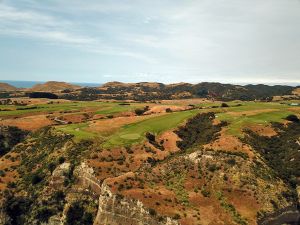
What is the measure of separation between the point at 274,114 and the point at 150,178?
180 ft

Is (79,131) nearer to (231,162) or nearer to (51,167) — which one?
(51,167)

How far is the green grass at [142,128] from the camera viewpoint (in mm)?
80262

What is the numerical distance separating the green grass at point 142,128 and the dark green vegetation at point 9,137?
104 feet

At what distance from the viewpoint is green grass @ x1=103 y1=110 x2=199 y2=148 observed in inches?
3160

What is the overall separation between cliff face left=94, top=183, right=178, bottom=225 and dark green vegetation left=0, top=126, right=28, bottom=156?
160 feet

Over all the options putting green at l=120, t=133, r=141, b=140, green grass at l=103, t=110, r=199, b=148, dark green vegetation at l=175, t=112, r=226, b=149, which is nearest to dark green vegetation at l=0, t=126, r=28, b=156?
green grass at l=103, t=110, r=199, b=148

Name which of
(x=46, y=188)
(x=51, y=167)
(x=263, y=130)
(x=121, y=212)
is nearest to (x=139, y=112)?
(x=263, y=130)

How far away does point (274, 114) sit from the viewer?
10181cm

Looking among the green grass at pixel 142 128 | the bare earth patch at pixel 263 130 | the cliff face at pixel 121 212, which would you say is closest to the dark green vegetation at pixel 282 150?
the bare earth patch at pixel 263 130

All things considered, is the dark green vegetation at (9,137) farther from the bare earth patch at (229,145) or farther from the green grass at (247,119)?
the green grass at (247,119)

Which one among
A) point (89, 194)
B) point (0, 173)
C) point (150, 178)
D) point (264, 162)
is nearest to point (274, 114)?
point (264, 162)

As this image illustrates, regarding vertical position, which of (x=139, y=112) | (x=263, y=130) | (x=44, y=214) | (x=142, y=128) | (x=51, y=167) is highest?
(x=263, y=130)

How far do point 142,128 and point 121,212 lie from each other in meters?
37.4

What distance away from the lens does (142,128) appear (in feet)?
298
